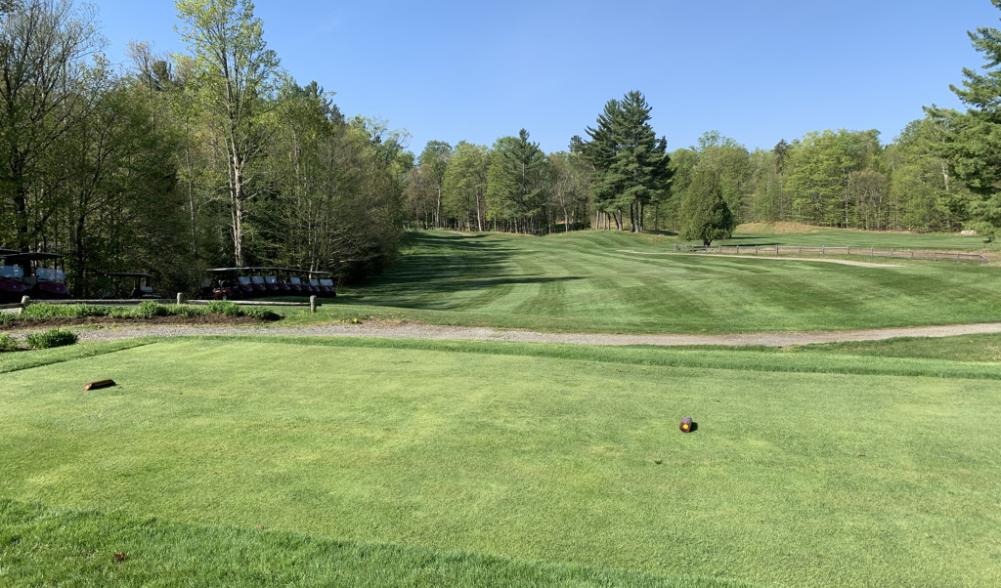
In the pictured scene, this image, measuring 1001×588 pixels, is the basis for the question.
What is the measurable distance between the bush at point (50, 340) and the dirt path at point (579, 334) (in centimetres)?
315

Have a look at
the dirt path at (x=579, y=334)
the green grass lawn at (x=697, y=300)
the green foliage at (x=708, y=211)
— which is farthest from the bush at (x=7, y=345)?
the green foliage at (x=708, y=211)

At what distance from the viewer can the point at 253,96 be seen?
28391 mm

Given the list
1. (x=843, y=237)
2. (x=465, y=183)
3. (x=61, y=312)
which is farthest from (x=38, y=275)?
(x=465, y=183)

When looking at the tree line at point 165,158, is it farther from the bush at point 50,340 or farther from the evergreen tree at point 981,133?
the evergreen tree at point 981,133

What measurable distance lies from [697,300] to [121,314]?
21811mm

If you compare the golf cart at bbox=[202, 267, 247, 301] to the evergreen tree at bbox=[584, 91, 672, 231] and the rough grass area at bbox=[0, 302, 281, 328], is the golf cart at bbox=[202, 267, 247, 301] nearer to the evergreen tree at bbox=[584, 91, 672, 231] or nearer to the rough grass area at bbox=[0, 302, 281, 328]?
the rough grass area at bbox=[0, 302, 281, 328]

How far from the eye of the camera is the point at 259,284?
27.8m

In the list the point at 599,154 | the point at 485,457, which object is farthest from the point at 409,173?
the point at 485,457

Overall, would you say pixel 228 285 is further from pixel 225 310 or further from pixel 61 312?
pixel 61 312

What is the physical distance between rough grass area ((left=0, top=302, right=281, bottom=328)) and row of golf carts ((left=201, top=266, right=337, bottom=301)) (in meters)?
7.73

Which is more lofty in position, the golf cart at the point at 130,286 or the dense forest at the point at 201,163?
the dense forest at the point at 201,163

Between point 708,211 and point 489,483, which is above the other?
point 708,211

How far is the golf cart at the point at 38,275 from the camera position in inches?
805

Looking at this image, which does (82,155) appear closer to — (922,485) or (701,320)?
(701,320)
